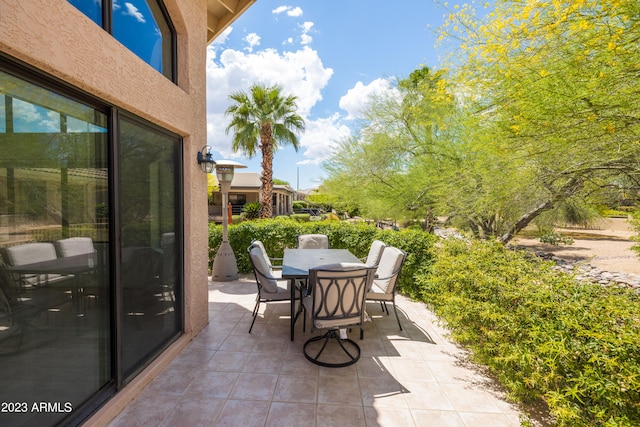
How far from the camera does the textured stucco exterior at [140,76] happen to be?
1.66 m

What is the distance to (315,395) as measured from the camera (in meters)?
2.74

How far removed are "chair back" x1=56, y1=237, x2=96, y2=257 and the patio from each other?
4.91 feet

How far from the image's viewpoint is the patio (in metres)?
2.45

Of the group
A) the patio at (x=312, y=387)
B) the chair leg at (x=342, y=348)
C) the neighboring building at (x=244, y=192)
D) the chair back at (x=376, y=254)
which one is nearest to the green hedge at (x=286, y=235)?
the chair back at (x=376, y=254)

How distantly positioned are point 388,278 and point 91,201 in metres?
3.60

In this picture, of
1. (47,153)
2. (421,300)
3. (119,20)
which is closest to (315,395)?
(47,153)

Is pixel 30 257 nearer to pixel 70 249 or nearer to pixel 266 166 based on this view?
pixel 70 249

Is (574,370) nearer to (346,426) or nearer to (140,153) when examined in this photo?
(346,426)

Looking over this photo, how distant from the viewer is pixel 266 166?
1373cm

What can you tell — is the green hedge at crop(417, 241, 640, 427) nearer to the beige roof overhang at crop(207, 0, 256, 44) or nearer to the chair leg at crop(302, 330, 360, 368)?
the chair leg at crop(302, 330, 360, 368)

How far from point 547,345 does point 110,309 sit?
139 inches

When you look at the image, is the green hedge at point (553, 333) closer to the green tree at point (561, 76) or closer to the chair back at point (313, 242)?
the green tree at point (561, 76)

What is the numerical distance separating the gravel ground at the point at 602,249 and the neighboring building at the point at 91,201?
378 inches

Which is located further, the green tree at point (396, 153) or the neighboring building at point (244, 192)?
the neighboring building at point (244, 192)
